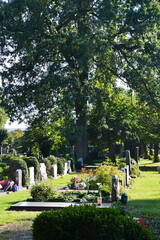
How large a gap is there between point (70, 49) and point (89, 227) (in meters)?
23.0

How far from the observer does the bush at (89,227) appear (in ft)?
22.7

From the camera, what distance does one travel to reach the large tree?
28562 mm

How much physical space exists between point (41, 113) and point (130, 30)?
9.58 metres

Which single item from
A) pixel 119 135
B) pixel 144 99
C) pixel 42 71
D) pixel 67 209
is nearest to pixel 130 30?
pixel 144 99

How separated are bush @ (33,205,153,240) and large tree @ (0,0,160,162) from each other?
811 inches

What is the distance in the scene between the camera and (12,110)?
3069cm

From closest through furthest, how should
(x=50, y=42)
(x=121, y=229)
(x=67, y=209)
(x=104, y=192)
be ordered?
(x=121, y=229) → (x=67, y=209) → (x=104, y=192) → (x=50, y=42)

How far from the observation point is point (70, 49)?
2881 cm

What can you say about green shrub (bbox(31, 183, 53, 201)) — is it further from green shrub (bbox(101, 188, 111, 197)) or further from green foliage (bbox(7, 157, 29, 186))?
green foliage (bbox(7, 157, 29, 186))

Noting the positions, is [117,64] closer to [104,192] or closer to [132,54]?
[132,54]

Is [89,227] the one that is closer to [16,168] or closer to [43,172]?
[16,168]

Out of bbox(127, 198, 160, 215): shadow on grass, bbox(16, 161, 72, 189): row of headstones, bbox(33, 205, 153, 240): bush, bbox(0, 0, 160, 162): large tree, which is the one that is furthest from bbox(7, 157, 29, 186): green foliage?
bbox(33, 205, 153, 240): bush

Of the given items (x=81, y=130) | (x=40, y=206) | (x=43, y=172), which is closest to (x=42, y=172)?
(x=43, y=172)

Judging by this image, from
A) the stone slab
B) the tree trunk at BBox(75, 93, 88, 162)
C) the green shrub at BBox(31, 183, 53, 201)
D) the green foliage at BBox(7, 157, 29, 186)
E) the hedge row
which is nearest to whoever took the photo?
the stone slab
